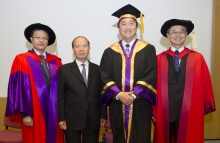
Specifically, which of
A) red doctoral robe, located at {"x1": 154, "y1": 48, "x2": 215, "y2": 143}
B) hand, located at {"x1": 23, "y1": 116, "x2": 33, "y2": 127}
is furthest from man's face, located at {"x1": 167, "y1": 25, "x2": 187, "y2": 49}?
hand, located at {"x1": 23, "y1": 116, "x2": 33, "y2": 127}

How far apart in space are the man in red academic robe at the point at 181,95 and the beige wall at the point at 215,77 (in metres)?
1.77

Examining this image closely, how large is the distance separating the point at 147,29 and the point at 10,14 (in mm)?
2680

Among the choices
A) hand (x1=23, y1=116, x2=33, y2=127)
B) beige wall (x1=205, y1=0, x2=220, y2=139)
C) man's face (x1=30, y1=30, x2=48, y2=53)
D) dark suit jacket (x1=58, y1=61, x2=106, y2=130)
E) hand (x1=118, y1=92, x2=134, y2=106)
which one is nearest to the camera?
hand (x1=118, y1=92, x2=134, y2=106)

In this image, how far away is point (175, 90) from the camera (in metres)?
2.72

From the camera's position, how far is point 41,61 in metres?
2.98

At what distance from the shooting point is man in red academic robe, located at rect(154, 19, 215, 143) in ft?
8.92

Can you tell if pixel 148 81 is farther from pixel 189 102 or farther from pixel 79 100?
Result: pixel 79 100

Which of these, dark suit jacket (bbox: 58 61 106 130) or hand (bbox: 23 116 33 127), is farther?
hand (bbox: 23 116 33 127)

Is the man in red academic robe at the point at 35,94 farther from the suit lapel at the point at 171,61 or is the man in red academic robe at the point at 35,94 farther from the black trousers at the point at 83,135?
the suit lapel at the point at 171,61

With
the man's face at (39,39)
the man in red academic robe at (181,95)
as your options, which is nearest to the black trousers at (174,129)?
the man in red academic robe at (181,95)

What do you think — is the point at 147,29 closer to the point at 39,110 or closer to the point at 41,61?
the point at 41,61

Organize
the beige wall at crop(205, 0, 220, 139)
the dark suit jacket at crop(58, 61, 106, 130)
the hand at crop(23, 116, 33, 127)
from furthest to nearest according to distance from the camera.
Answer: the beige wall at crop(205, 0, 220, 139)
the hand at crop(23, 116, 33, 127)
the dark suit jacket at crop(58, 61, 106, 130)

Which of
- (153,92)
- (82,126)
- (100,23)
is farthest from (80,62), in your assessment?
(100,23)

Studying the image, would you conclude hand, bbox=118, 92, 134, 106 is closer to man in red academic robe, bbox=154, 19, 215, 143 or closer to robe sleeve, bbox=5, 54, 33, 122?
man in red academic robe, bbox=154, 19, 215, 143
